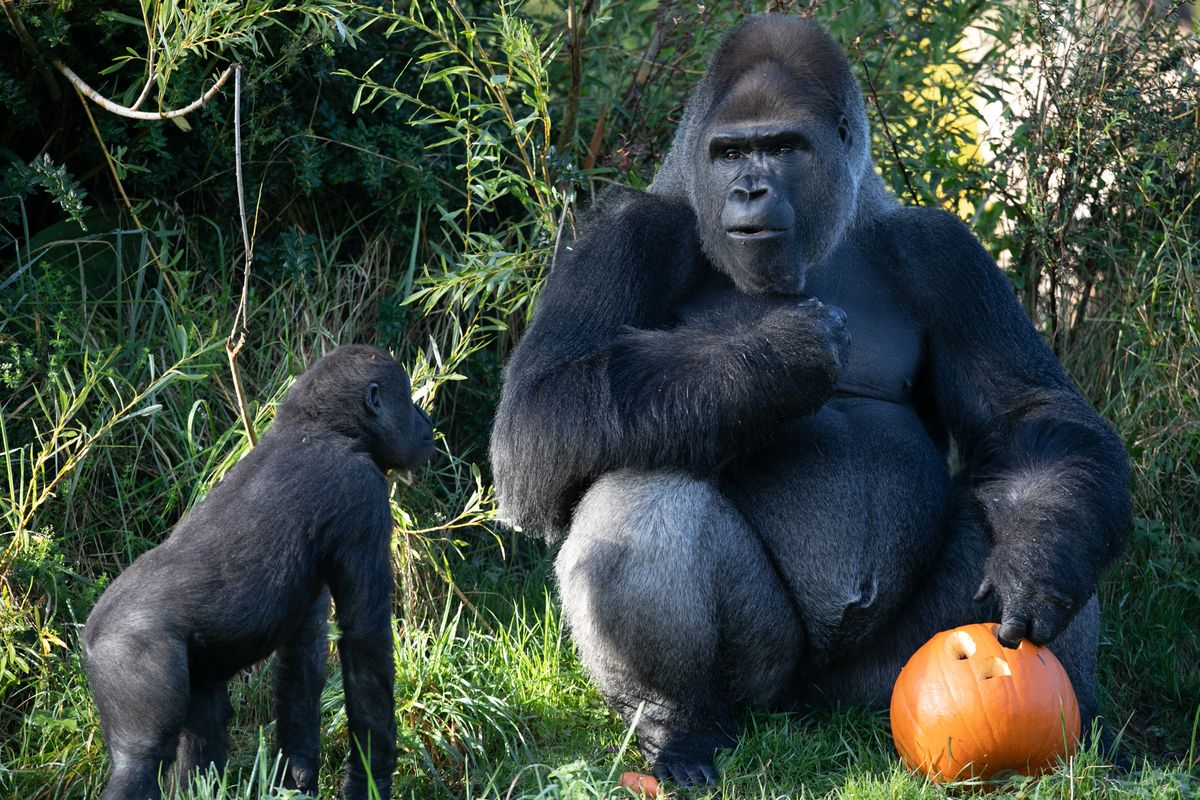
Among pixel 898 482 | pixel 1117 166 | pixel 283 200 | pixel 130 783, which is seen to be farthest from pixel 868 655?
pixel 283 200

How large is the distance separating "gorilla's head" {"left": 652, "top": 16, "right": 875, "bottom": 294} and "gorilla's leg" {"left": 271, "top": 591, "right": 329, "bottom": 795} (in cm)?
136

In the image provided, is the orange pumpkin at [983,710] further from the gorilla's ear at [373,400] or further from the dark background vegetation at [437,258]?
the gorilla's ear at [373,400]

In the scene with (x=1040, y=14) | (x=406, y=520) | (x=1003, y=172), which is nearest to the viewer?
(x=406, y=520)

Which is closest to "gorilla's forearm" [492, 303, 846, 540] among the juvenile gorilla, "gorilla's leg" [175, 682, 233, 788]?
the juvenile gorilla

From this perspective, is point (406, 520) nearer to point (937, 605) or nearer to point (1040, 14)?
point (937, 605)

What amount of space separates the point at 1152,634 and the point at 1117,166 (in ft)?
5.15

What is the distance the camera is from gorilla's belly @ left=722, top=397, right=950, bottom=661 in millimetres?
3570

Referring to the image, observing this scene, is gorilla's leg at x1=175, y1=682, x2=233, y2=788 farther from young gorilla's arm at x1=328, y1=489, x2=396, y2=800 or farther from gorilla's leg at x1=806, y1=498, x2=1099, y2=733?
gorilla's leg at x1=806, y1=498, x2=1099, y2=733

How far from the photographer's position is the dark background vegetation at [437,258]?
380 cm

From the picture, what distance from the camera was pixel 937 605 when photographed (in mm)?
3635

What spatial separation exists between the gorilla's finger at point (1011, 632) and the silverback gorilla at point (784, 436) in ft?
0.06

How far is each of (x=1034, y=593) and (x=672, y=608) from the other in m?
0.82

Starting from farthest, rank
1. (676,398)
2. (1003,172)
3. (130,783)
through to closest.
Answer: (1003,172) < (676,398) < (130,783)

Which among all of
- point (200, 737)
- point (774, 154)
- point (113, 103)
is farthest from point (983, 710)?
point (113, 103)
